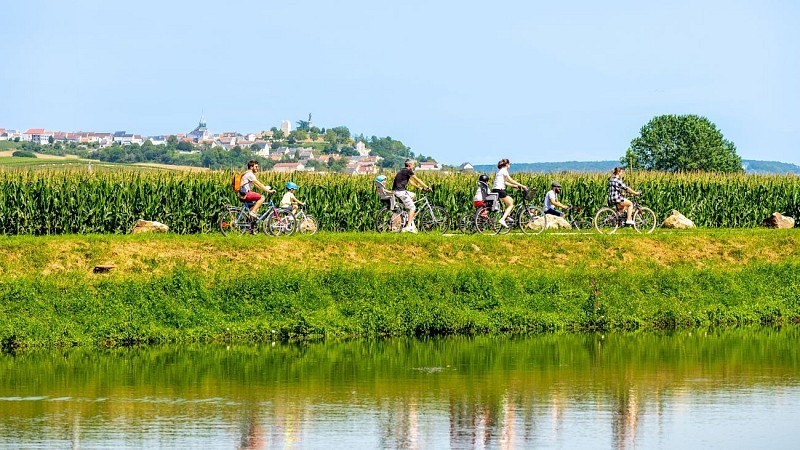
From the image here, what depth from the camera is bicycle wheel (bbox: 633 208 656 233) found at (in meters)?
41.8

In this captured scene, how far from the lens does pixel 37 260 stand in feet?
105

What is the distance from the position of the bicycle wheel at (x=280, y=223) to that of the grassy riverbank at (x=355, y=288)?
2.72 feet

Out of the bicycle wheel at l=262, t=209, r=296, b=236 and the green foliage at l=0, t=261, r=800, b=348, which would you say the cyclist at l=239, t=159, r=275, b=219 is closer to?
the bicycle wheel at l=262, t=209, r=296, b=236

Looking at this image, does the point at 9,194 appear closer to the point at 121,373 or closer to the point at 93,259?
the point at 93,259

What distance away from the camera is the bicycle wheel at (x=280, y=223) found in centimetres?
3666

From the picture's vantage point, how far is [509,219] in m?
39.4

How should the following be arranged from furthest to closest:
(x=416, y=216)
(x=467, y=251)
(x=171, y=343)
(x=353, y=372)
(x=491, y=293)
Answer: (x=416, y=216), (x=467, y=251), (x=491, y=293), (x=171, y=343), (x=353, y=372)

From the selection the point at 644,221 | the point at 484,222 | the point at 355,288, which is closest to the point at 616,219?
the point at 644,221

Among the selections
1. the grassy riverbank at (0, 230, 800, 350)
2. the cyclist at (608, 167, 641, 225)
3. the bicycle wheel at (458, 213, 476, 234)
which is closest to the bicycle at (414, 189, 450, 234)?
the bicycle wheel at (458, 213, 476, 234)

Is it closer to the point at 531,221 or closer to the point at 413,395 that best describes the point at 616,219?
the point at 531,221

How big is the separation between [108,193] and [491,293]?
63.4 feet

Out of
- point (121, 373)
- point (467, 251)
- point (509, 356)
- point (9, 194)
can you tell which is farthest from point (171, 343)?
point (9, 194)

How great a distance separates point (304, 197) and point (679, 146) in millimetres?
75952

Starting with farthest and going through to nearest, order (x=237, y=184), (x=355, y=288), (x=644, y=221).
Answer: (x=644, y=221) < (x=237, y=184) < (x=355, y=288)
